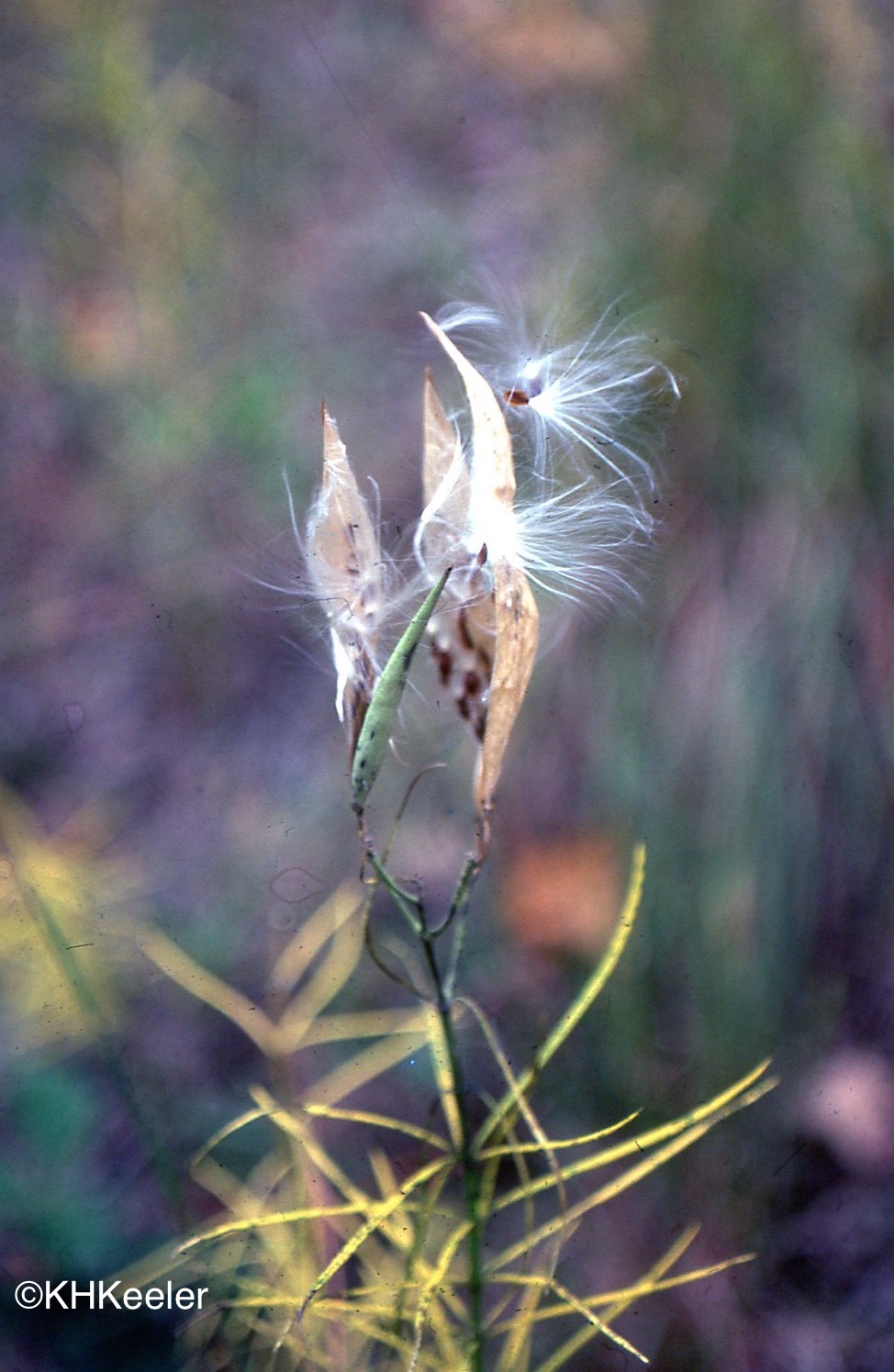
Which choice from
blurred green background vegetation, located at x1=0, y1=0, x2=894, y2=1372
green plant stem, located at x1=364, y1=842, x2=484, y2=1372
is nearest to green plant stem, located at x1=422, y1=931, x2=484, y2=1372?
green plant stem, located at x1=364, y1=842, x2=484, y2=1372

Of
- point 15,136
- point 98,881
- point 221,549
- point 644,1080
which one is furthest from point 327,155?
point 644,1080

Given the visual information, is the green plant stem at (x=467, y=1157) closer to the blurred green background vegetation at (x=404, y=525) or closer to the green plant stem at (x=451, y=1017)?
the green plant stem at (x=451, y=1017)

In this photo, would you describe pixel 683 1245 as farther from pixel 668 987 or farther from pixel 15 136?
pixel 15 136

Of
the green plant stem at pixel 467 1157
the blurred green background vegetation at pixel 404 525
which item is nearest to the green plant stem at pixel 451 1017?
the green plant stem at pixel 467 1157

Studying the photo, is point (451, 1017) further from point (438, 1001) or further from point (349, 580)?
point (349, 580)

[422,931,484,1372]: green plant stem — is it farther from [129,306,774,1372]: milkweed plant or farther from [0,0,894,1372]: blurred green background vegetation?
[0,0,894,1372]: blurred green background vegetation

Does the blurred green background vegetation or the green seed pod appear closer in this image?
the green seed pod

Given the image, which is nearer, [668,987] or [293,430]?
[668,987]
